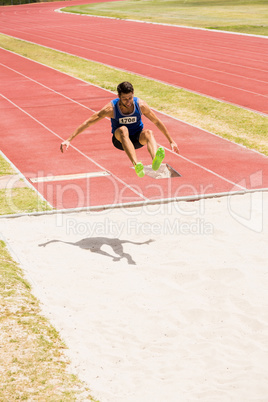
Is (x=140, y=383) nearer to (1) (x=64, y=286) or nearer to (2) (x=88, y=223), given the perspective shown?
(1) (x=64, y=286)

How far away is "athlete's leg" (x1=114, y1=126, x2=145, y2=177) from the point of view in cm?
727

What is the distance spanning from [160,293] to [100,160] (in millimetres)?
5546

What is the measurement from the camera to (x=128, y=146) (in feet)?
24.0

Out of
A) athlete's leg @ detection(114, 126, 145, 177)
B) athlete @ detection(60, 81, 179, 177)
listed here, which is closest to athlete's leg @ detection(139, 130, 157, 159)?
athlete @ detection(60, 81, 179, 177)

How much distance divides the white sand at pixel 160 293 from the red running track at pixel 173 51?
8.29 meters

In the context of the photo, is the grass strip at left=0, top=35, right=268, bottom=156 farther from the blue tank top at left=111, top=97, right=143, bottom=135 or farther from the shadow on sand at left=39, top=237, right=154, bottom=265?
the blue tank top at left=111, top=97, right=143, bottom=135

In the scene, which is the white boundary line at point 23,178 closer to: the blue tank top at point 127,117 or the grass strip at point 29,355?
the blue tank top at point 127,117

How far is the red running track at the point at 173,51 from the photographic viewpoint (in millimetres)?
19328

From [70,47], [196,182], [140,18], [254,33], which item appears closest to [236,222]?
[196,182]

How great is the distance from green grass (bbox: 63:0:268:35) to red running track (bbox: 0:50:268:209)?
1885cm

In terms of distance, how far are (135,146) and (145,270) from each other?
154 cm

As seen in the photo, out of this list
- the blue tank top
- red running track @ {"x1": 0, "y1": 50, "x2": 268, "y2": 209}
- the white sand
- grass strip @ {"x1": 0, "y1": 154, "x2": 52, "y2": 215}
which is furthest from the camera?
red running track @ {"x1": 0, "y1": 50, "x2": 268, "y2": 209}

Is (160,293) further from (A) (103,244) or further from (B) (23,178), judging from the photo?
(B) (23,178)

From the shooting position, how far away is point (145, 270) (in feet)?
24.2
